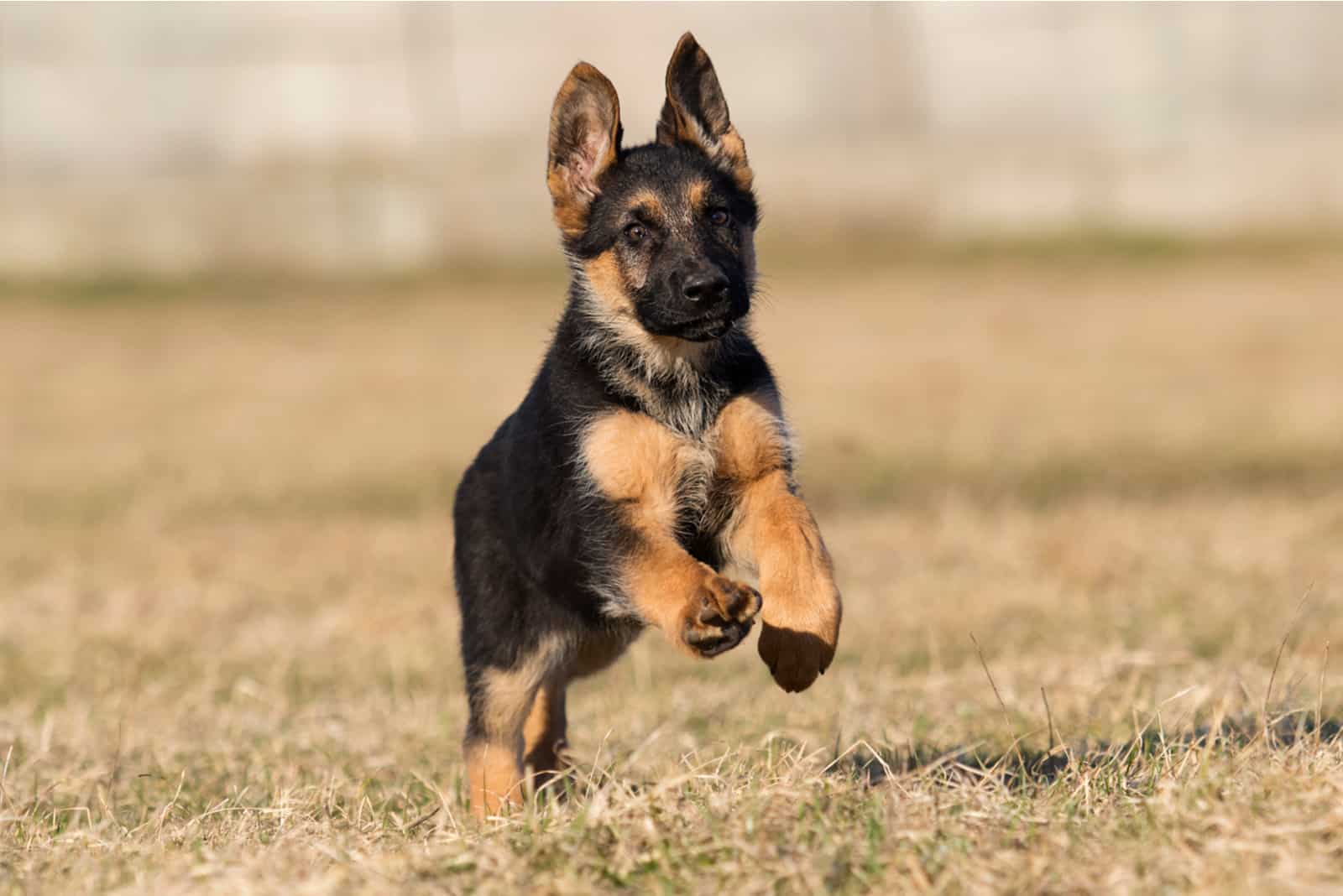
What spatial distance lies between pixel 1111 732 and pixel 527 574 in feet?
7.19

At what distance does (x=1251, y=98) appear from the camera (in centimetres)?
2177

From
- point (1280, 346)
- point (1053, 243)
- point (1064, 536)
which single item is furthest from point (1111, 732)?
point (1053, 243)

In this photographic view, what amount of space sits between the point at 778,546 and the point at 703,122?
1.82 m

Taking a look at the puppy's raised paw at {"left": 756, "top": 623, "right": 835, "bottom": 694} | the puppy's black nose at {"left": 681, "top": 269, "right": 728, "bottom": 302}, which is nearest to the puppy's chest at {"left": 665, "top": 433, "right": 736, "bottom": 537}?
the puppy's black nose at {"left": 681, "top": 269, "right": 728, "bottom": 302}

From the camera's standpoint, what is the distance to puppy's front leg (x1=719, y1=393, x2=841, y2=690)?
4871mm

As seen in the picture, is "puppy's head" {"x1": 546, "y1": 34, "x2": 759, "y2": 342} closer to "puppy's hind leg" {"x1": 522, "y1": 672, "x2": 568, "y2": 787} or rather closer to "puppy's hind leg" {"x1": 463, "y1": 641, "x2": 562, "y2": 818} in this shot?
"puppy's hind leg" {"x1": 463, "y1": 641, "x2": 562, "y2": 818}

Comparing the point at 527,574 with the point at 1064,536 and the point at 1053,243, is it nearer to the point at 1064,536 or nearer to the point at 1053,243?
the point at 1064,536

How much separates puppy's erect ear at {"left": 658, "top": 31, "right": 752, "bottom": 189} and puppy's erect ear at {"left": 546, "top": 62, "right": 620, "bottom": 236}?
0.23m

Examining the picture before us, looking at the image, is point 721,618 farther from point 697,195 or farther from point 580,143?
point 580,143

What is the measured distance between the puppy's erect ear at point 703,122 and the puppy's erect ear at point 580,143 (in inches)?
9.1

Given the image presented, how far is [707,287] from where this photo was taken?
18.1ft

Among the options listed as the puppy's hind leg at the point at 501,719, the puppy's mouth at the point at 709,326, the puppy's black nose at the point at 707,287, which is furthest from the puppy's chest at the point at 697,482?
the puppy's hind leg at the point at 501,719

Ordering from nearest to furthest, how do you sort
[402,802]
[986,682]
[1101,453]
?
[402,802] < [986,682] < [1101,453]

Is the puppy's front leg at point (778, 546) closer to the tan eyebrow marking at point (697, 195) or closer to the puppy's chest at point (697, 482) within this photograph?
the puppy's chest at point (697, 482)
